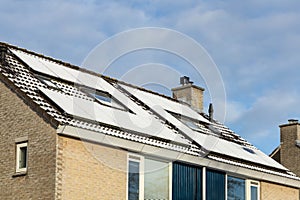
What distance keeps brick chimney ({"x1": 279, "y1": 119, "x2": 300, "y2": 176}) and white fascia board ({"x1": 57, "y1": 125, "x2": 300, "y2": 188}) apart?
906cm

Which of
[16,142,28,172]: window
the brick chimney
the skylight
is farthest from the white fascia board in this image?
the brick chimney

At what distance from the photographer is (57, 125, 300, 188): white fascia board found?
66.4ft

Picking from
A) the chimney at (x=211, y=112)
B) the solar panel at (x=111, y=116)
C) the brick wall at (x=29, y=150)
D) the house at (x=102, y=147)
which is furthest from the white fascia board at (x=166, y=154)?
the chimney at (x=211, y=112)

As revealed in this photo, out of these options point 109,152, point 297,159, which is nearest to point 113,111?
point 109,152

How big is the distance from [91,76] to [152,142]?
527cm

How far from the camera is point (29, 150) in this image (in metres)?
20.6

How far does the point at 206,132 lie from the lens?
28234 millimetres

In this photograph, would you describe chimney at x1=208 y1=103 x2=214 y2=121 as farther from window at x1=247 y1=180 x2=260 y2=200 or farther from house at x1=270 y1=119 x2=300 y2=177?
house at x1=270 y1=119 x2=300 y2=177

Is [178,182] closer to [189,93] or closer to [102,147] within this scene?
[102,147]

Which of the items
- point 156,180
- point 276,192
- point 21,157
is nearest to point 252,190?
point 276,192

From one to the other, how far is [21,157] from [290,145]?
2110cm

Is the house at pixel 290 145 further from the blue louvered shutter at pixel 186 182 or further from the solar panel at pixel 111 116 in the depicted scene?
the solar panel at pixel 111 116

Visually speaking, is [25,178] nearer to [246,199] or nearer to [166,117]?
[166,117]

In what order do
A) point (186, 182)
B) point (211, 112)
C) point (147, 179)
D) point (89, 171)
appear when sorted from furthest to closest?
point (211, 112) < point (186, 182) < point (147, 179) < point (89, 171)
